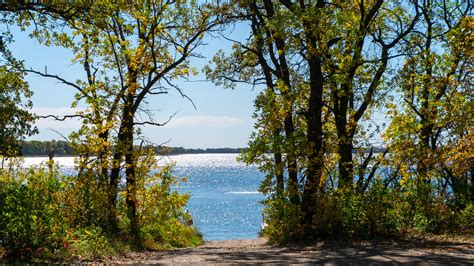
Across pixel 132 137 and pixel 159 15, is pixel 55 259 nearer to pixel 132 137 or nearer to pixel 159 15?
pixel 132 137

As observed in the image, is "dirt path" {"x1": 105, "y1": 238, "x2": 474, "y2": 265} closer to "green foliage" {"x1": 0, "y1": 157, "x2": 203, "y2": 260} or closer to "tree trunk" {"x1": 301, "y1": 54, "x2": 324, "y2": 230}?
Result: "green foliage" {"x1": 0, "y1": 157, "x2": 203, "y2": 260}

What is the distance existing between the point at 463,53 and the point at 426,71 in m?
1.29

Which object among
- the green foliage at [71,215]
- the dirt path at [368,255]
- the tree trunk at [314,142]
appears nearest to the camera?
the dirt path at [368,255]

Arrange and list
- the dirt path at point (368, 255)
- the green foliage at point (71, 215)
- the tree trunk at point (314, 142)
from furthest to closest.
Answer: the tree trunk at point (314, 142)
the green foliage at point (71, 215)
the dirt path at point (368, 255)

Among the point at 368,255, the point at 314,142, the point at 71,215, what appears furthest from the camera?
the point at 71,215

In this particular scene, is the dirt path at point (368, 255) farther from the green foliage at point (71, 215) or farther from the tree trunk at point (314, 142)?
the tree trunk at point (314, 142)

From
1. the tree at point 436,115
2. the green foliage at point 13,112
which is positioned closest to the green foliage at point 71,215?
the green foliage at point 13,112

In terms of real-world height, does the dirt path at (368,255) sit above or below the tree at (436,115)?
below

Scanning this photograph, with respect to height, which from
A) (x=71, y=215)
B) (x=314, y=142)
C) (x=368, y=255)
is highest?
(x=314, y=142)

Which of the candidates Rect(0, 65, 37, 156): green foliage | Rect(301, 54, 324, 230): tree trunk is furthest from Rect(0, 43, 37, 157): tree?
Rect(301, 54, 324, 230): tree trunk

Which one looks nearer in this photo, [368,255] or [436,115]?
[368,255]

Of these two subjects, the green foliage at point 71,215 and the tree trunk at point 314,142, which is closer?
the green foliage at point 71,215

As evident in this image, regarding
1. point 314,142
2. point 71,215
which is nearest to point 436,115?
point 314,142

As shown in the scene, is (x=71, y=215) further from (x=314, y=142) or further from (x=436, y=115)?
(x=436, y=115)
